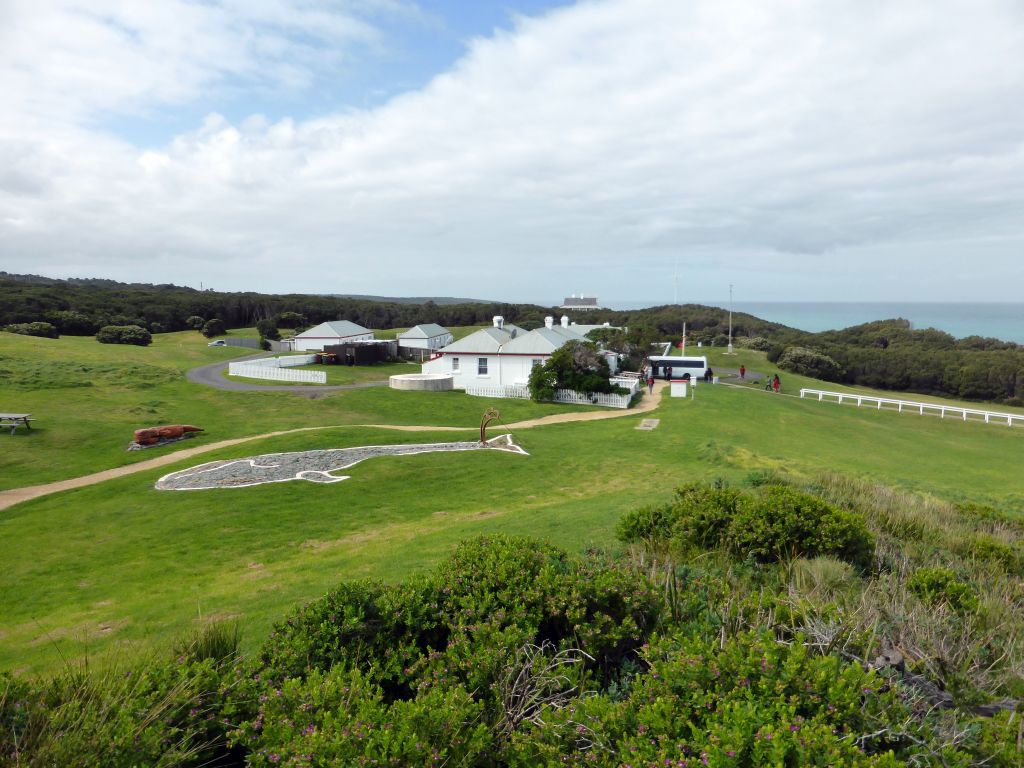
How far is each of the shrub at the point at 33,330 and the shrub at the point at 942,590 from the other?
62143 mm

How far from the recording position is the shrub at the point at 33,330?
4738 cm

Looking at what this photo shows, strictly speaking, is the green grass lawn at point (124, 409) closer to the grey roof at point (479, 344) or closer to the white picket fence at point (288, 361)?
the grey roof at point (479, 344)

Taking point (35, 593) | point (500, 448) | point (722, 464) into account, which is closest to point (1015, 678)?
point (35, 593)

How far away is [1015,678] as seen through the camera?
13.2 ft

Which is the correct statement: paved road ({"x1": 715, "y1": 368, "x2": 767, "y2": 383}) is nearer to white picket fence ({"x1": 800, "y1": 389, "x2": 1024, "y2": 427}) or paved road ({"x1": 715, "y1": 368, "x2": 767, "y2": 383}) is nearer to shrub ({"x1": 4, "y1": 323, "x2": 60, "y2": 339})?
white picket fence ({"x1": 800, "y1": 389, "x2": 1024, "y2": 427})

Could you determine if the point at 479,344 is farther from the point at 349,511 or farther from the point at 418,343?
the point at 349,511

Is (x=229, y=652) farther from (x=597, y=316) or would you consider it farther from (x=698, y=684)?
(x=597, y=316)

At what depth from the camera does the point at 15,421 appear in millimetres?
19734

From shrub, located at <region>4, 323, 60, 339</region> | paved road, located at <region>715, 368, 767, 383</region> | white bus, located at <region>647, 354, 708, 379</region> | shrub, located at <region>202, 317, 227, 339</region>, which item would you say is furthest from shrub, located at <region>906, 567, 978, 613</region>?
shrub, located at <region>202, 317, 227, 339</region>

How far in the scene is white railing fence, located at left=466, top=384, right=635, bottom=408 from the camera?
30.6 meters

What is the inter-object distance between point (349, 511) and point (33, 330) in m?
52.4

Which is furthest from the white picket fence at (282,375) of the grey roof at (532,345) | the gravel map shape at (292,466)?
the gravel map shape at (292,466)

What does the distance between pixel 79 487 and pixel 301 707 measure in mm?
16224

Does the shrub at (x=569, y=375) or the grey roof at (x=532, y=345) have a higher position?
the grey roof at (x=532, y=345)
